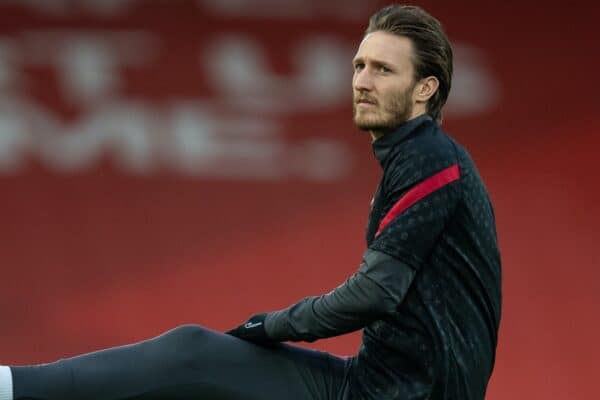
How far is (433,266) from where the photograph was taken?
260cm

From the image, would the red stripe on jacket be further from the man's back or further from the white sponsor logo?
the white sponsor logo

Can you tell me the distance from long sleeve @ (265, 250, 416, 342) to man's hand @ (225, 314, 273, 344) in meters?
0.02

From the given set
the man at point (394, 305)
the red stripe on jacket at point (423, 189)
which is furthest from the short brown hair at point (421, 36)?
the red stripe on jacket at point (423, 189)

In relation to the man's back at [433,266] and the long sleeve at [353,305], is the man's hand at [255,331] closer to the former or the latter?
the long sleeve at [353,305]

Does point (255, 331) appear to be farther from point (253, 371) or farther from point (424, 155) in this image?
point (424, 155)

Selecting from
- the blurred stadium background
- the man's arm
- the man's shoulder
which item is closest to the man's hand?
the man's arm

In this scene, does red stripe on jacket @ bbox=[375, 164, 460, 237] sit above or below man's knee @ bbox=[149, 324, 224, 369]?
above

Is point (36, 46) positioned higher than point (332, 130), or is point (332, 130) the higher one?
point (36, 46)

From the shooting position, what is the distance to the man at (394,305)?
8.43ft

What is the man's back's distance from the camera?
257 cm

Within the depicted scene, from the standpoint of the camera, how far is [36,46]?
484 cm

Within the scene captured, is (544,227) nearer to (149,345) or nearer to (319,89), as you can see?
(319,89)

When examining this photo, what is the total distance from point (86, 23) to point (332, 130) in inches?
33.8

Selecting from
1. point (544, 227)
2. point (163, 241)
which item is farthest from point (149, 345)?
point (544, 227)
